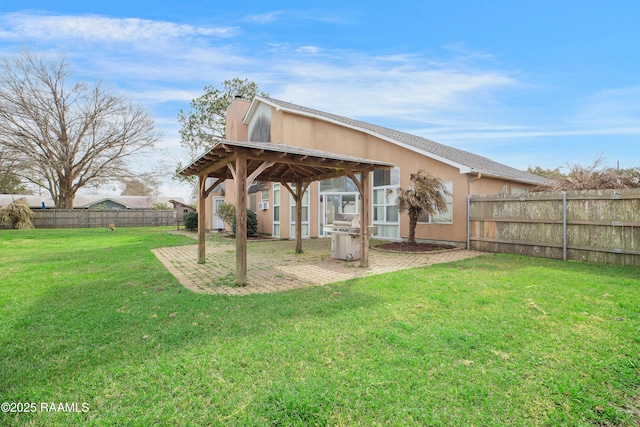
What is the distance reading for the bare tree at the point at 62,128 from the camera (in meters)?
23.1

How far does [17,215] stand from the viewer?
21.5m

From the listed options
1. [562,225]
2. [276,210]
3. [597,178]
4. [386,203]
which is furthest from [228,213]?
[597,178]

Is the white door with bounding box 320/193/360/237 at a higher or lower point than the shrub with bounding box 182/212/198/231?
higher

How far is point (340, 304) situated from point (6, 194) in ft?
178

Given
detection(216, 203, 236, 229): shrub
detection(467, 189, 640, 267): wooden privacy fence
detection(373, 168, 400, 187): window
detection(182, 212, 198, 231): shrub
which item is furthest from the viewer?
detection(182, 212, 198, 231): shrub

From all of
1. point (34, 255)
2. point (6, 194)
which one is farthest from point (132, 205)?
point (34, 255)

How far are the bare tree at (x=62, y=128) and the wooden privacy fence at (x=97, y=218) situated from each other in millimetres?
2540

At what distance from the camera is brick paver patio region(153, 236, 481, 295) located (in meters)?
5.82

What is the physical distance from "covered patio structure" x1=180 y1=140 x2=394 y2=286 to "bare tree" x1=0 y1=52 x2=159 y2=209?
24.5m

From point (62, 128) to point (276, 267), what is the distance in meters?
27.9

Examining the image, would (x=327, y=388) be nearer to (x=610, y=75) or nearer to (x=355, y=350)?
(x=355, y=350)

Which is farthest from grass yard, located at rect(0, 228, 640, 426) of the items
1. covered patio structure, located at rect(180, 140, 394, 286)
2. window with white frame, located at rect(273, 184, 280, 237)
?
window with white frame, located at rect(273, 184, 280, 237)

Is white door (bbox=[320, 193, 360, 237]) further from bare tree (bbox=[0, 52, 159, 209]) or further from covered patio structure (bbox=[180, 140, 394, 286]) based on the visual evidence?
bare tree (bbox=[0, 52, 159, 209])

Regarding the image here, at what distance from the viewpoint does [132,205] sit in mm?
49750
